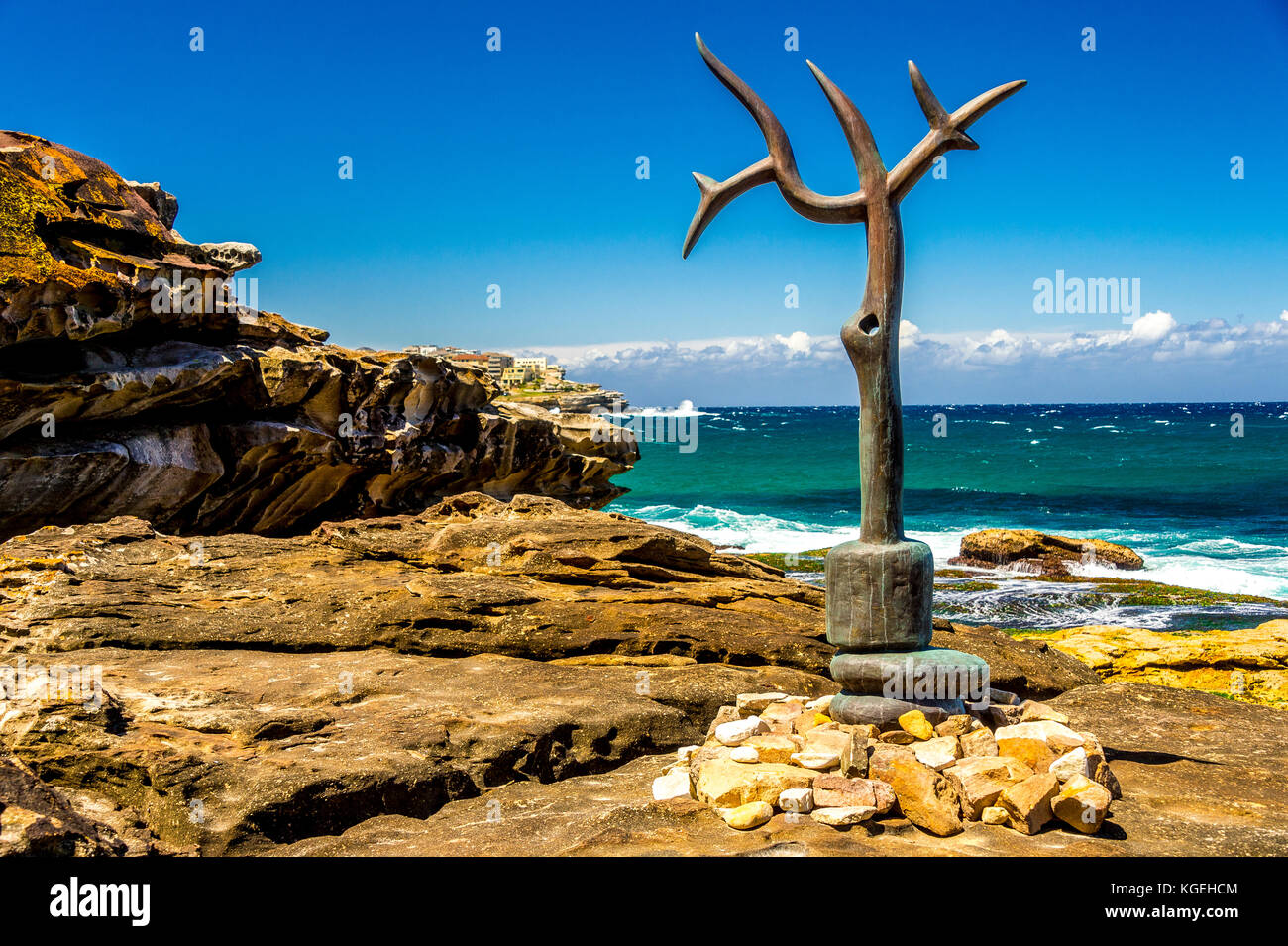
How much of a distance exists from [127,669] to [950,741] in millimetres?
6556

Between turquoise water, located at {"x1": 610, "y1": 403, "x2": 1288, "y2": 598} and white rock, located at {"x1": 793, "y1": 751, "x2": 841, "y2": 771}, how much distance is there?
2368 centimetres

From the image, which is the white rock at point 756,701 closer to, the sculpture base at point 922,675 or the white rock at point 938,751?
the sculpture base at point 922,675

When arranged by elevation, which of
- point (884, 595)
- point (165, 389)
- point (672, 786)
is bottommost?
point (672, 786)

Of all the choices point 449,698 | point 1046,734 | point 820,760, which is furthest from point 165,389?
point 1046,734

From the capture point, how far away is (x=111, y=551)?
411 inches

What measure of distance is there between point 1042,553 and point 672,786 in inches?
1029

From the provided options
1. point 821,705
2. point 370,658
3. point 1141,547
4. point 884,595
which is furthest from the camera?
point 1141,547


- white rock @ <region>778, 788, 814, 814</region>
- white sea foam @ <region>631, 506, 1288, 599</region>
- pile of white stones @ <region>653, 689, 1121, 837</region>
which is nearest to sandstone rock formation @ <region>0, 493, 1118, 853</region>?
pile of white stones @ <region>653, 689, 1121, 837</region>

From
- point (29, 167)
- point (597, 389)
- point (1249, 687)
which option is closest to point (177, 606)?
point (29, 167)

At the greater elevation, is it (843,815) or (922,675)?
(922,675)

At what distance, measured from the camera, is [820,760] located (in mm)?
6098

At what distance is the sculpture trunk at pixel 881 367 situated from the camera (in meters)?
7.24

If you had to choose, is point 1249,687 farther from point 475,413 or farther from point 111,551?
point 475,413

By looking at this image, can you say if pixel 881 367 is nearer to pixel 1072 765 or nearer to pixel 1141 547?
pixel 1072 765
